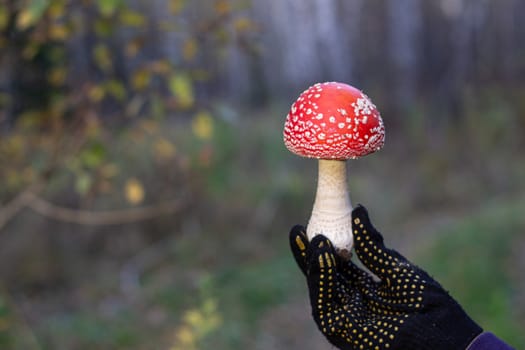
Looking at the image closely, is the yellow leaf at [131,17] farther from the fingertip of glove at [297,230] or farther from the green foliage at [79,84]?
the fingertip of glove at [297,230]

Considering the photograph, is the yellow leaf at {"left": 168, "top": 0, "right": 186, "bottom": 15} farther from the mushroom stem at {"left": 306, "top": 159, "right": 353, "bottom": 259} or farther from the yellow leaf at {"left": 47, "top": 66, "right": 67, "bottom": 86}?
the mushroom stem at {"left": 306, "top": 159, "right": 353, "bottom": 259}

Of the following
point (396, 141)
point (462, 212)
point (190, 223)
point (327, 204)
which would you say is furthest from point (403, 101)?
point (327, 204)

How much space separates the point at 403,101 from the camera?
11914 millimetres

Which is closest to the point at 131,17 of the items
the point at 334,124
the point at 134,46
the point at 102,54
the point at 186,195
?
the point at 134,46

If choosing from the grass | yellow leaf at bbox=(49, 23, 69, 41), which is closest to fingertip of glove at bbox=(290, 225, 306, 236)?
the grass

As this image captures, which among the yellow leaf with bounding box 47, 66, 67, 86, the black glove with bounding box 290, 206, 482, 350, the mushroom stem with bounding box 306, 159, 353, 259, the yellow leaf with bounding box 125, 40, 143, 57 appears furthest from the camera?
the yellow leaf with bounding box 47, 66, 67, 86

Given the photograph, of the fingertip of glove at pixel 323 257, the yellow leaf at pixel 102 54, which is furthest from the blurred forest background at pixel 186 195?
the fingertip of glove at pixel 323 257

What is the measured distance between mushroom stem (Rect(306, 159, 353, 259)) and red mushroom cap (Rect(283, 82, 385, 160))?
0.44ft

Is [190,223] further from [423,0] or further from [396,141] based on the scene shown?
[423,0]

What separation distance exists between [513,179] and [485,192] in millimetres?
581

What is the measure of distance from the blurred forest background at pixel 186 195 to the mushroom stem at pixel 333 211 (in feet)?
2.93

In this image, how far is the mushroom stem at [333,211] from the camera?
1993mm

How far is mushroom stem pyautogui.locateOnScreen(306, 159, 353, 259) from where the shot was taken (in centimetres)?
199

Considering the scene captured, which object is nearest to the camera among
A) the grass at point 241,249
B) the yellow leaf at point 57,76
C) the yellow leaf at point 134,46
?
the yellow leaf at point 134,46
